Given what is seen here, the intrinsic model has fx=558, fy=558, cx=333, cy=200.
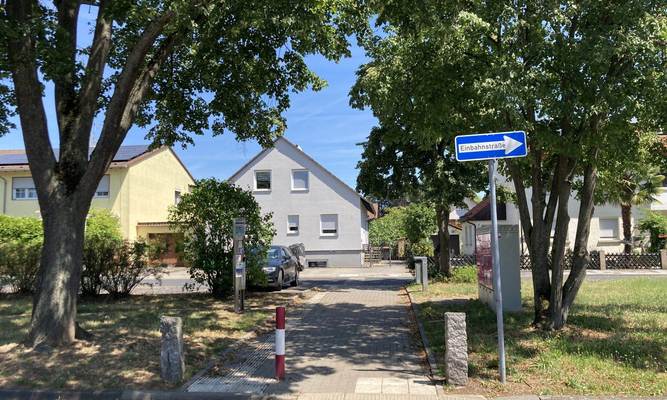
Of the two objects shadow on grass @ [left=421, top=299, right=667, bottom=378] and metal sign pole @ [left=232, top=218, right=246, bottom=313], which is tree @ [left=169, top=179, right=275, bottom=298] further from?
shadow on grass @ [left=421, top=299, right=667, bottom=378]

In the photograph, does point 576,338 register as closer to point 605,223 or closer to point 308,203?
point 605,223

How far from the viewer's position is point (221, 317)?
11320 mm

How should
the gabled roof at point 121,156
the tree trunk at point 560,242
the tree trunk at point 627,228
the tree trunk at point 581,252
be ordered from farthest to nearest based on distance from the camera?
the gabled roof at point 121,156, the tree trunk at point 627,228, the tree trunk at point 581,252, the tree trunk at point 560,242

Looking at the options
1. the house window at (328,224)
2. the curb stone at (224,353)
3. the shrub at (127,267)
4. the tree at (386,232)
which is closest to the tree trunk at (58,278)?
the curb stone at (224,353)

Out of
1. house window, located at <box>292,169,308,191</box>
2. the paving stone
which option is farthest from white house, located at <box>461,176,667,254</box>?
the paving stone

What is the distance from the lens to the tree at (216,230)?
45.5 feet

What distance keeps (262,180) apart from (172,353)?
101 feet

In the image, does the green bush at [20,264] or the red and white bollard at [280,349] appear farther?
the green bush at [20,264]

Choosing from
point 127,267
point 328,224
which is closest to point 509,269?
point 127,267

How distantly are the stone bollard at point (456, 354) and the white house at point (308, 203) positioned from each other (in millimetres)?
29099

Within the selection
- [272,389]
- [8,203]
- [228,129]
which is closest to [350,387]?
[272,389]

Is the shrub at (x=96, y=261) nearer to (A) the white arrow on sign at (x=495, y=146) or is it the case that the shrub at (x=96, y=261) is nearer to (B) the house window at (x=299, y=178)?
(A) the white arrow on sign at (x=495, y=146)

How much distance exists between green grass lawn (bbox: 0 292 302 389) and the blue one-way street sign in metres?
4.46

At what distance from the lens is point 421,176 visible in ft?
66.9
